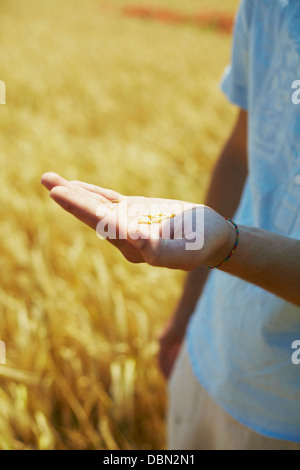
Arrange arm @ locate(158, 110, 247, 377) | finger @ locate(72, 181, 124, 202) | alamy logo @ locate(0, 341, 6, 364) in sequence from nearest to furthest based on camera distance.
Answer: finger @ locate(72, 181, 124, 202) → arm @ locate(158, 110, 247, 377) → alamy logo @ locate(0, 341, 6, 364)

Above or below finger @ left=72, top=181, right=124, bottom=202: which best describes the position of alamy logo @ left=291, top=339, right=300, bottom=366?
below

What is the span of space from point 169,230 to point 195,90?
4647mm

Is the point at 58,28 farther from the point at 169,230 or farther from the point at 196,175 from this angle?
the point at 169,230

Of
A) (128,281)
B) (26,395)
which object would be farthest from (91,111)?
(26,395)

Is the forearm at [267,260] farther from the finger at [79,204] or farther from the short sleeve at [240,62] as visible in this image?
the short sleeve at [240,62]

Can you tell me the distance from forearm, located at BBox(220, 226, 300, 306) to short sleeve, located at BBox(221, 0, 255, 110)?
1.21 ft

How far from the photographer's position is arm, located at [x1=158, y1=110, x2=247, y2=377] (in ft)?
2.81

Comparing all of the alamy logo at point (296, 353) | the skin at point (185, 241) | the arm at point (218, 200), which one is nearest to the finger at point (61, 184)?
the skin at point (185, 241)

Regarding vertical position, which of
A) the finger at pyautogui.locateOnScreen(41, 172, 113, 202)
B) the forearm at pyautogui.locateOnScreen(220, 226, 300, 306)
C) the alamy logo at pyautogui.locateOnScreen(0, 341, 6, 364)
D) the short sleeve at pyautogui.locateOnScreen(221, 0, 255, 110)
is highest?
the short sleeve at pyautogui.locateOnScreen(221, 0, 255, 110)

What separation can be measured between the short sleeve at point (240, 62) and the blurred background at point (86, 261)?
0.80 m

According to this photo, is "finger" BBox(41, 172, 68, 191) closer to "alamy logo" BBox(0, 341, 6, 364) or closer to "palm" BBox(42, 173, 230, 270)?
"palm" BBox(42, 173, 230, 270)

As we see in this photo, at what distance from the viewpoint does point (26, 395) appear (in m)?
1.24

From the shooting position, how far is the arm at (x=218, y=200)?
857 mm

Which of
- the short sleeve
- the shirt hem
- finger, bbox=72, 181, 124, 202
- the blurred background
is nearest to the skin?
finger, bbox=72, 181, 124, 202
